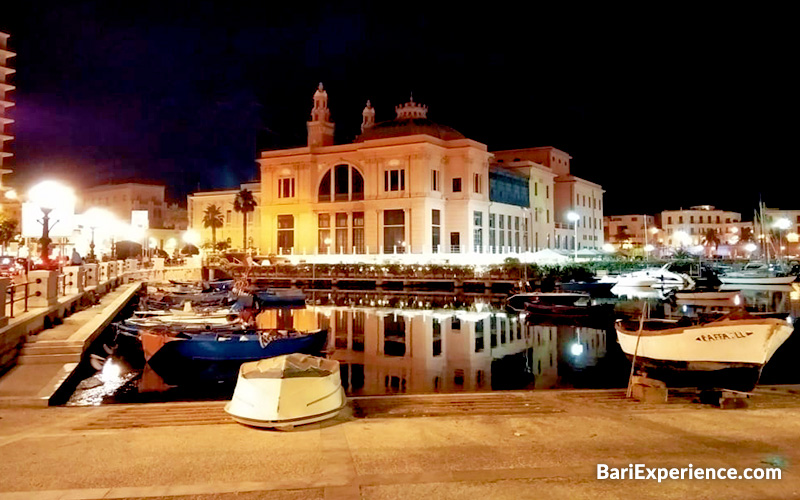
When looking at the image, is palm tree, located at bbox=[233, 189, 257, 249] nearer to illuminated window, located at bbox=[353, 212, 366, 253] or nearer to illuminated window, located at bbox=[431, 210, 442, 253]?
illuminated window, located at bbox=[353, 212, 366, 253]

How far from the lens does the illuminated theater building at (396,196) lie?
7006 cm

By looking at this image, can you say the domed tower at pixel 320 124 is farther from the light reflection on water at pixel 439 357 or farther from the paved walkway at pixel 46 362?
the paved walkway at pixel 46 362

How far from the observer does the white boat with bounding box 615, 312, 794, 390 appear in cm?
1252

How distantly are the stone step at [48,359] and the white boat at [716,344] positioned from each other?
13697mm

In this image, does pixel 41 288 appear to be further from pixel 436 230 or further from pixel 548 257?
pixel 436 230

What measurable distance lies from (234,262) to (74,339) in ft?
178

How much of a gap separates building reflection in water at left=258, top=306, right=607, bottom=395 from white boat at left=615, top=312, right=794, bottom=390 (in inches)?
183

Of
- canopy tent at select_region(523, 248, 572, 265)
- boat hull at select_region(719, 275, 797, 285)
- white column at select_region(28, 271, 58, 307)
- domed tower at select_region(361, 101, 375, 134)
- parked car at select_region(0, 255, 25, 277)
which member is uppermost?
domed tower at select_region(361, 101, 375, 134)

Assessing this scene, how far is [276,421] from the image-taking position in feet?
31.6

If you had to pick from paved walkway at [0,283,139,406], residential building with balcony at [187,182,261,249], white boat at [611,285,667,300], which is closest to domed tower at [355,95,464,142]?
residential building with balcony at [187,182,261,249]

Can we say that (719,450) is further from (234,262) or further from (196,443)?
(234,262)

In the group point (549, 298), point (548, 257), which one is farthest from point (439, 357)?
A: point (548, 257)

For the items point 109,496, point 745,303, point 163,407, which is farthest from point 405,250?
point 109,496

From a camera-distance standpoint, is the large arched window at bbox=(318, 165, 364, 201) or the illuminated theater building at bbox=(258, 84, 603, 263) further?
the large arched window at bbox=(318, 165, 364, 201)
